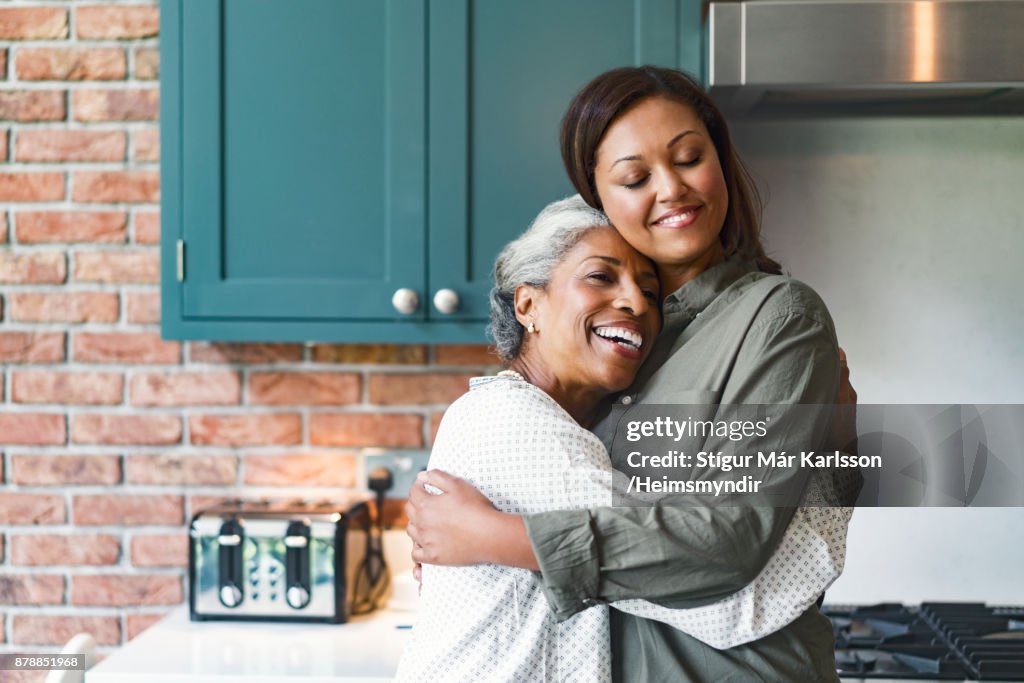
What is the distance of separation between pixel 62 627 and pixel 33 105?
3.86ft

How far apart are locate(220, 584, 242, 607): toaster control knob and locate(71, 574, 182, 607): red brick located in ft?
1.19

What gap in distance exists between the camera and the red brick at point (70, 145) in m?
2.15

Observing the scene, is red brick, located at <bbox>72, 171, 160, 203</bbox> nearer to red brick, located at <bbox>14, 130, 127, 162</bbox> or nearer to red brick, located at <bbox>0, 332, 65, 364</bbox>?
red brick, located at <bbox>14, 130, 127, 162</bbox>

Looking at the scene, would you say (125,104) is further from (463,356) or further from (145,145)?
(463,356)

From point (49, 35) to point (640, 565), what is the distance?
1868mm

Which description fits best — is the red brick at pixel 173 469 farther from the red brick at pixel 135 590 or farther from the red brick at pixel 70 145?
the red brick at pixel 70 145

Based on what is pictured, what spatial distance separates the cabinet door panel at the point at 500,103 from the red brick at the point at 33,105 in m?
0.97

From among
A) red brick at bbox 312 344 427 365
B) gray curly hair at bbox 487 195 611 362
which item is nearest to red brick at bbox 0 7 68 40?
red brick at bbox 312 344 427 365

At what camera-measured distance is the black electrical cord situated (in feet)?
6.43

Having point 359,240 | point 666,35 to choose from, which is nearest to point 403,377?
point 359,240

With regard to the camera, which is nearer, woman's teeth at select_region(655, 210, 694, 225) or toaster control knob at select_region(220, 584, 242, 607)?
woman's teeth at select_region(655, 210, 694, 225)

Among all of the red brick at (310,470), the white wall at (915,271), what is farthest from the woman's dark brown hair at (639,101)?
the red brick at (310,470)

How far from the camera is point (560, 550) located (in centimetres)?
103

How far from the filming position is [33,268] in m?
2.18
